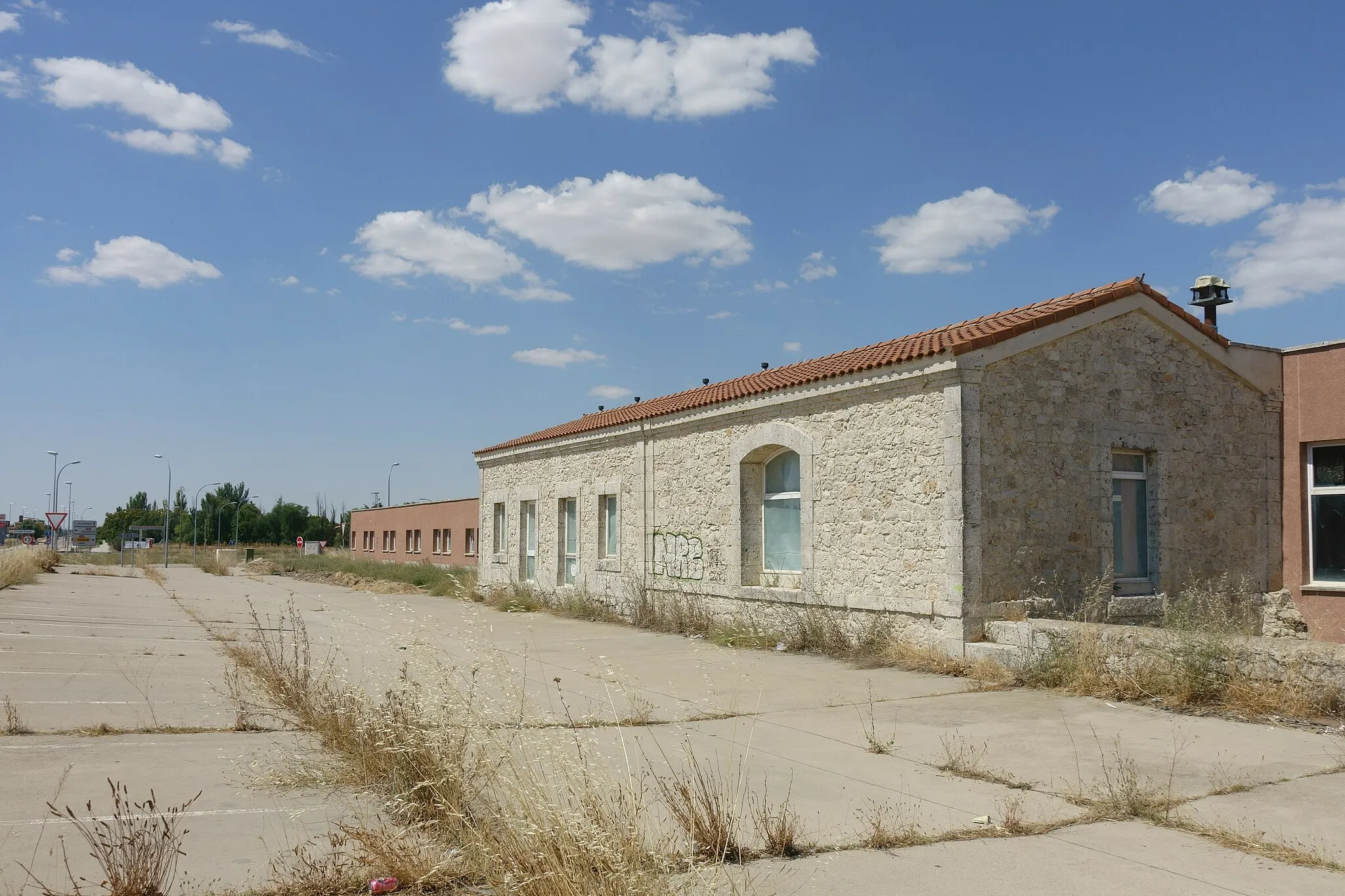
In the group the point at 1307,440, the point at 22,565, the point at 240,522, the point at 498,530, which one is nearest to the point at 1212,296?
the point at 1307,440

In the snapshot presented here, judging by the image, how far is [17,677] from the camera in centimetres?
1017

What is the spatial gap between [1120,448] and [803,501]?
4.27m

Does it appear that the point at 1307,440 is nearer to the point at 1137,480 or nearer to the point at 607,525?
the point at 1137,480

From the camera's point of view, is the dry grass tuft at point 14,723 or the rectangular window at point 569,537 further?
the rectangular window at point 569,537

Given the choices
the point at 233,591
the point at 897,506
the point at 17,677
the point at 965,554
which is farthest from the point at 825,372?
the point at 233,591

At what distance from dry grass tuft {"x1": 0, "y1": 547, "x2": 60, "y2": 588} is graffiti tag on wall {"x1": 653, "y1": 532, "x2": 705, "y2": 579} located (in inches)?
742

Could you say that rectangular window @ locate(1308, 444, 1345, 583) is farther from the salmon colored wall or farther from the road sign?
the road sign

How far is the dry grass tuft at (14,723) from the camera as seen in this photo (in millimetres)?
7156

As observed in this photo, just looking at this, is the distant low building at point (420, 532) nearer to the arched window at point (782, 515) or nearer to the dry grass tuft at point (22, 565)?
the dry grass tuft at point (22, 565)

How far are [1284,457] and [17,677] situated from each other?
1644 cm

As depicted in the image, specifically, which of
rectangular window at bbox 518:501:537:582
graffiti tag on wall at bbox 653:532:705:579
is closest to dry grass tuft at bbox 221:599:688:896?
graffiti tag on wall at bbox 653:532:705:579

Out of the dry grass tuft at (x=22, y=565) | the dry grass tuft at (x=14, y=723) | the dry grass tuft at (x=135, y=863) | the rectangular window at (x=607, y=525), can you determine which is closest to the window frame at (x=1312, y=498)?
the rectangular window at (x=607, y=525)

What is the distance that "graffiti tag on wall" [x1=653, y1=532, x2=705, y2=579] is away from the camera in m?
16.2

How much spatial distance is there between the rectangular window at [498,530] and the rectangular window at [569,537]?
3.72m
